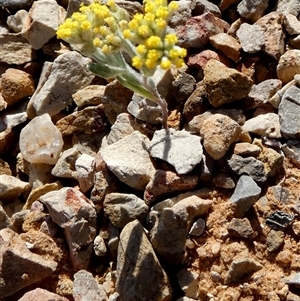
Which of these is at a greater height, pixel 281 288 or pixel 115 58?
pixel 115 58

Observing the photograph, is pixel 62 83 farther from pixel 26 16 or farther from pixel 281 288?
pixel 281 288

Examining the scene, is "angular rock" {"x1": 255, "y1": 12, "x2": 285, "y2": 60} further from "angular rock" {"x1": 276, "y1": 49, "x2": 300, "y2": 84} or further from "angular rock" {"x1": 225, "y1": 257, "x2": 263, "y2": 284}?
"angular rock" {"x1": 225, "y1": 257, "x2": 263, "y2": 284}

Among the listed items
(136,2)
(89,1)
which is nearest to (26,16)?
(89,1)

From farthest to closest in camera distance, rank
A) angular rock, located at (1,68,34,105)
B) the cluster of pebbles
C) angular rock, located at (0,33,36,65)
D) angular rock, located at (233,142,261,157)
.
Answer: angular rock, located at (0,33,36,65)
angular rock, located at (1,68,34,105)
angular rock, located at (233,142,261,157)
the cluster of pebbles

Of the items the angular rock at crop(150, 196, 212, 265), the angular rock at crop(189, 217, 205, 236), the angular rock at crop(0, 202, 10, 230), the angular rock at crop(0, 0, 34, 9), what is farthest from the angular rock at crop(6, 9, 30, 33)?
the angular rock at crop(189, 217, 205, 236)

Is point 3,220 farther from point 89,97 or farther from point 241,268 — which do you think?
point 241,268

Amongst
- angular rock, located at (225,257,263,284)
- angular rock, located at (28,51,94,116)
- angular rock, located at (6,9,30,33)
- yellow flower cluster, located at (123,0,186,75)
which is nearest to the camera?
yellow flower cluster, located at (123,0,186,75)
